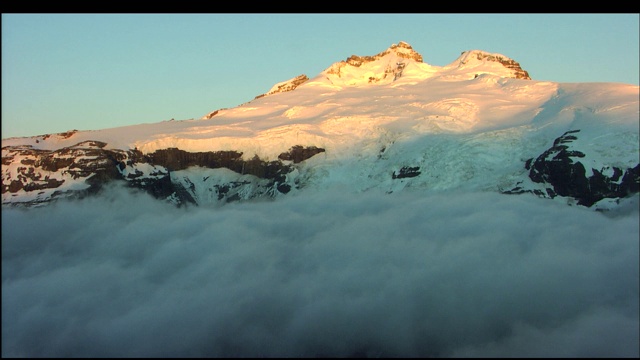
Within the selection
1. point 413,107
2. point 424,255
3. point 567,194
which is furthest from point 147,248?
point 567,194

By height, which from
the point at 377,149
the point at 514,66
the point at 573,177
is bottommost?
the point at 573,177

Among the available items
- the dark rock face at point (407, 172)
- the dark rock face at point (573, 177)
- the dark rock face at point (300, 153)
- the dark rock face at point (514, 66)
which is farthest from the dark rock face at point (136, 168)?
the dark rock face at point (514, 66)

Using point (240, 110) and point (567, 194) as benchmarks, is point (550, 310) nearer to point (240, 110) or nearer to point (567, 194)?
point (567, 194)

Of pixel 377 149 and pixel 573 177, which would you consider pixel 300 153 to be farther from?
pixel 573 177

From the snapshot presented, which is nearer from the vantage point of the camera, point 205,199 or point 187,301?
point 187,301

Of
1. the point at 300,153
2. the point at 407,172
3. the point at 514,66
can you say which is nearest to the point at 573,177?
the point at 407,172

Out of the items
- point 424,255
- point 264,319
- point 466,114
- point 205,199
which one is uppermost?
point 466,114
